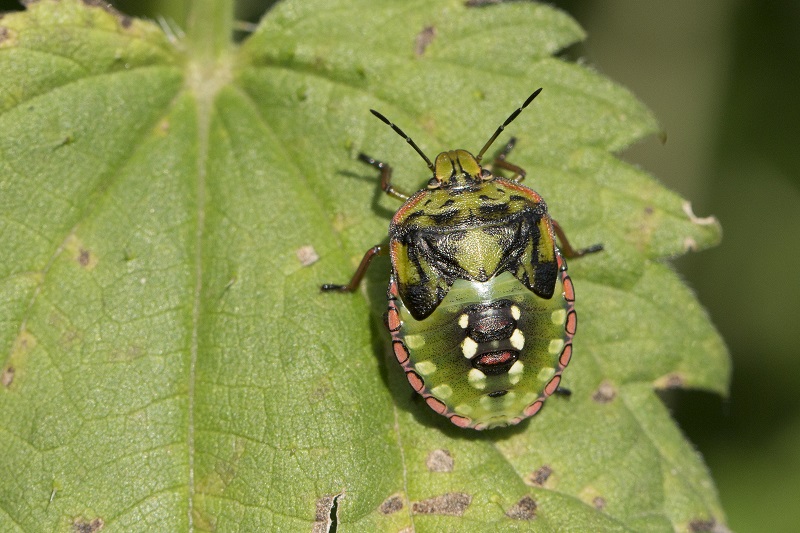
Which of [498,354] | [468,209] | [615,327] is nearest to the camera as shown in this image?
[498,354]

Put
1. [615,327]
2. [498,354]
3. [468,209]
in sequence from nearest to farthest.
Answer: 1. [498,354]
2. [468,209]
3. [615,327]

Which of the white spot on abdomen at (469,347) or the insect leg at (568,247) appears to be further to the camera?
the insect leg at (568,247)

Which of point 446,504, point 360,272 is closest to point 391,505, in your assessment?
point 446,504

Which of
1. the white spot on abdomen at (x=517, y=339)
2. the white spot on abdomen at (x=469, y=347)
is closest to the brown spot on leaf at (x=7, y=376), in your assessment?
the white spot on abdomen at (x=469, y=347)

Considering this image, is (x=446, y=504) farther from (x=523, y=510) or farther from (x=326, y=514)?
(x=326, y=514)

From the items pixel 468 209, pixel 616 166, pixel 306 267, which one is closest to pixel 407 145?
pixel 468 209

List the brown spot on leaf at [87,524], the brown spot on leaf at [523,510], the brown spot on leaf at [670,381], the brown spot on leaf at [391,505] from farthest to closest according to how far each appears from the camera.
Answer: the brown spot on leaf at [670,381] → the brown spot on leaf at [523,510] → the brown spot on leaf at [391,505] → the brown spot on leaf at [87,524]

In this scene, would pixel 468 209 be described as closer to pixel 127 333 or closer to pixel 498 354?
pixel 498 354

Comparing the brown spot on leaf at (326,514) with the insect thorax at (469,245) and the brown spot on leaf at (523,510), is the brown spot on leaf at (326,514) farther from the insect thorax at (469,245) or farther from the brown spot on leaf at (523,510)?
the insect thorax at (469,245)
